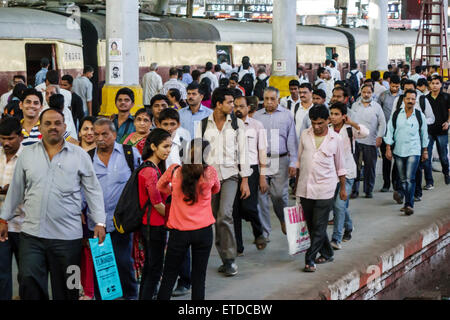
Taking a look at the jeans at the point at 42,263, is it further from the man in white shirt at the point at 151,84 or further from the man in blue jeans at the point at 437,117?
the man in white shirt at the point at 151,84

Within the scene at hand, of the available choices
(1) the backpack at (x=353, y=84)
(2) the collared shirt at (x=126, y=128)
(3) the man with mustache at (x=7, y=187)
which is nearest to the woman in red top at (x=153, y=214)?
(3) the man with mustache at (x=7, y=187)

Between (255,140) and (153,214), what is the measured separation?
2172mm

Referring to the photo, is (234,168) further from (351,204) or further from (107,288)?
(351,204)

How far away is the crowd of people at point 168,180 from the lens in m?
5.16

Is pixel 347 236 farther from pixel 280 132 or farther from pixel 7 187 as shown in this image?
pixel 7 187

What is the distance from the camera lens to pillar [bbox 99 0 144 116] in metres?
11.6

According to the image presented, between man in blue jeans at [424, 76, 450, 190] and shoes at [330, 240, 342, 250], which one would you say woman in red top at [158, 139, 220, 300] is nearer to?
shoes at [330, 240, 342, 250]

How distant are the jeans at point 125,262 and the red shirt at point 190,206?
Answer: 0.69m

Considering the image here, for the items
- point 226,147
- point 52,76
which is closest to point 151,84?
point 52,76

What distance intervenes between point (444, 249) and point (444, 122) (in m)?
2.72

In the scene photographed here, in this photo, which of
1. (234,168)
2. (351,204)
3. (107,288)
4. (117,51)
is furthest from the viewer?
(117,51)

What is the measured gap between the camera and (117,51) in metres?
11.6

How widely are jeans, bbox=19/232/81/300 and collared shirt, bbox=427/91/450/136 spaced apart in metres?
7.80
